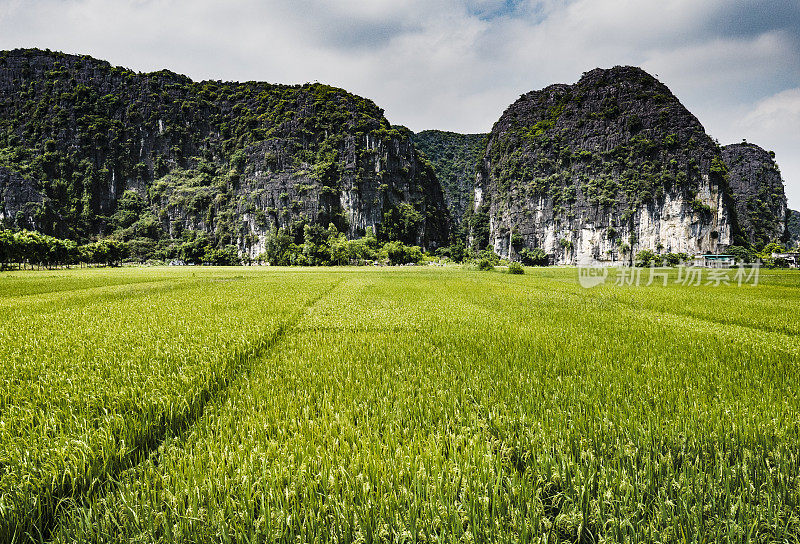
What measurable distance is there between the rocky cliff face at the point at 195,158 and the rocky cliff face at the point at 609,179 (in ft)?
122

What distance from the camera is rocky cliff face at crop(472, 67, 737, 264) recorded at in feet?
319

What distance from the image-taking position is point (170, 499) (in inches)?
55.7

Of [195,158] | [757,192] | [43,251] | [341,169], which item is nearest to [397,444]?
[43,251]

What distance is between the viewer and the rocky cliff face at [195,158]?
374ft

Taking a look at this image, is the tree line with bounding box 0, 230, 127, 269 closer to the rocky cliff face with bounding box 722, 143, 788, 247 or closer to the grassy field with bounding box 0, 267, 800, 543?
the grassy field with bounding box 0, 267, 800, 543

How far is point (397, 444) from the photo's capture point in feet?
6.20

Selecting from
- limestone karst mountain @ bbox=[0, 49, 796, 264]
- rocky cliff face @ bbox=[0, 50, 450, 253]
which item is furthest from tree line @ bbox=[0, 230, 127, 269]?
rocky cliff face @ bbox=[0, 50, 450, 253]

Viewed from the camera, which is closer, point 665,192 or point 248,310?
point 248,310

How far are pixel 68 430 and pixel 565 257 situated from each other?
404 ft

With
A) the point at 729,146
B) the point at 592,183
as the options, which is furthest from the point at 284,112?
the point at 729,146

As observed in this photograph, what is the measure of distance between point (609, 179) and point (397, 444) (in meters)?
133

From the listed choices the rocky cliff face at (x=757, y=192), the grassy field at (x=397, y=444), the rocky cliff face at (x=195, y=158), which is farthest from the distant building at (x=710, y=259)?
the grassy field at (x=397, y=444)

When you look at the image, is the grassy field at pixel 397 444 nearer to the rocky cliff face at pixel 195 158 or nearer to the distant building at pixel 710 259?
the rocky cliff face at pixel 195 158

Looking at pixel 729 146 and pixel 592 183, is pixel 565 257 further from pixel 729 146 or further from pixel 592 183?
pixel 729 146
